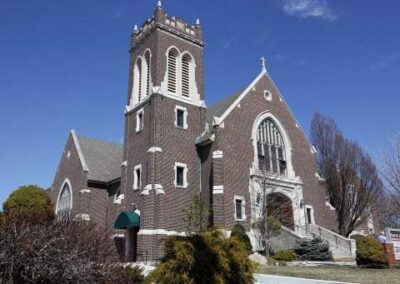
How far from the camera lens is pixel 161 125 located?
2634 cm

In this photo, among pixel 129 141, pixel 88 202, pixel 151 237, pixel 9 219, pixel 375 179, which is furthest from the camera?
pixel 375 179

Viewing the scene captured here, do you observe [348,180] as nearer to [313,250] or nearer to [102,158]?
[313,250]

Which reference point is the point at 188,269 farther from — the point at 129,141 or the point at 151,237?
the point at 129,141

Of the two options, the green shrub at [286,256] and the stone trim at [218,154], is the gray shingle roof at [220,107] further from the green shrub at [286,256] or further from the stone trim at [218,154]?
the green shrub at [286,256]

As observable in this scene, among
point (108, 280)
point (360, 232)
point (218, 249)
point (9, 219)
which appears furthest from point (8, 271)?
point (360, 232)

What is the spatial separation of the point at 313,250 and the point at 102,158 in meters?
20.5

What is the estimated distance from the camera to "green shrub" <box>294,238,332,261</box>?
23.3 metres

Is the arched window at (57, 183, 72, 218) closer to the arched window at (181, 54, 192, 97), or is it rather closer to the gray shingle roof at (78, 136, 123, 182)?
the gray shingle roof at (78, 136, 123, 182)

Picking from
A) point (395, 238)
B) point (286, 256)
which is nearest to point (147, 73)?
point (286, 256)

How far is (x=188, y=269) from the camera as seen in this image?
988 centimetres

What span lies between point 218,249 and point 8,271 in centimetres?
467

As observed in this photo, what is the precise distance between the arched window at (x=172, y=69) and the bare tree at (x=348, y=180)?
15.2 meters

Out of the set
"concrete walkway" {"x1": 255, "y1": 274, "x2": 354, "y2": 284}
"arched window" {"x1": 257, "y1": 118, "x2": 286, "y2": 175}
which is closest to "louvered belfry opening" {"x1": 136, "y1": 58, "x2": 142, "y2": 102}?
"arched window" {"x1": 257, "y1": 118, "x2": 286, "y2": 175}

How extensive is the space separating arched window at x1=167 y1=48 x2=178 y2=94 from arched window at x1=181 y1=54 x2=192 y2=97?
0.67m
